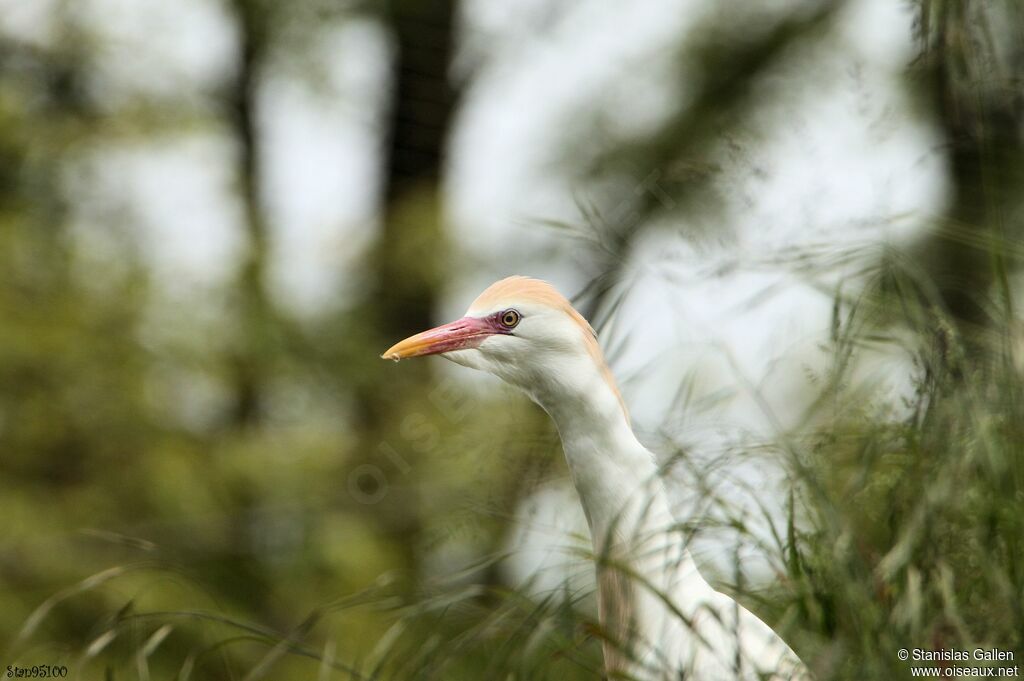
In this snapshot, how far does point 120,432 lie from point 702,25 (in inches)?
142

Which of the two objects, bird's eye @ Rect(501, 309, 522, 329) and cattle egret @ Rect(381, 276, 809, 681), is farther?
bird's eye @ Rect(501, 309, 522, 329)

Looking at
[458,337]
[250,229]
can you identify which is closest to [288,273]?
[250,229]

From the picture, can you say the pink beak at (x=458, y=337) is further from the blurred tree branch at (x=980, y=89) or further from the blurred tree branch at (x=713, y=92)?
the blurred tree branch at (x=713, y=92)

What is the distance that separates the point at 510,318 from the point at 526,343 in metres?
0.06

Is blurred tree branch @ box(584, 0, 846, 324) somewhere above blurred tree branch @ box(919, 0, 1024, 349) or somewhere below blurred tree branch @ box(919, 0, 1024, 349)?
below

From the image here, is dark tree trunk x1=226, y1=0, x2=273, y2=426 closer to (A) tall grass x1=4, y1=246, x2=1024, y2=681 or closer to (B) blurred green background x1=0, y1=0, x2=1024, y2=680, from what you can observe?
(B) blurred green background x1=0, y1=0, x2=1024, y2=680

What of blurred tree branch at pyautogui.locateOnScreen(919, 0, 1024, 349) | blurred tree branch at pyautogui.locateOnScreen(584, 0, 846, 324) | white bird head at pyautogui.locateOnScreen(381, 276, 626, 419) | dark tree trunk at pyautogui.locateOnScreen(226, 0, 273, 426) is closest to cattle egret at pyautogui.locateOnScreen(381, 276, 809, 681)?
white bird head at pyautogui.locateOnScreen(381, 276, 626, 419)

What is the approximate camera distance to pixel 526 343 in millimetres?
2172

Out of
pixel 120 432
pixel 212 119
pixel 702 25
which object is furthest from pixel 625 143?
pixel 120 432

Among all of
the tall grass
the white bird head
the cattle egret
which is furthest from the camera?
the white bird head

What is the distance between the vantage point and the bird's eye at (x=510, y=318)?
2.21 m

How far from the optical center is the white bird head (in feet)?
6.96

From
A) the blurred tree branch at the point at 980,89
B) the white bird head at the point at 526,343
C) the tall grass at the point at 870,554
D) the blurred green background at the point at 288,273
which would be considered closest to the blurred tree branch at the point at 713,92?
the blurred green background at the point at 288,273

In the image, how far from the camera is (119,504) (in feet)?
18.5
